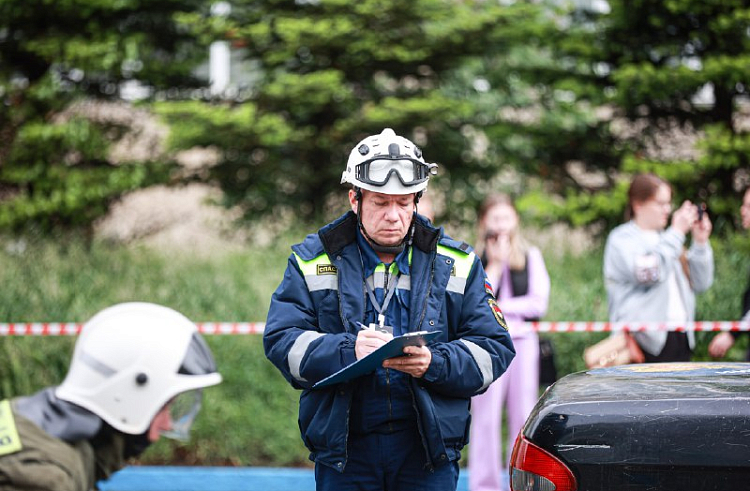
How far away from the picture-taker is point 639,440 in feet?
8.99

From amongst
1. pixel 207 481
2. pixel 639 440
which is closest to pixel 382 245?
pixel 639 440

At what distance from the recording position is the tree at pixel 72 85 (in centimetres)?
1008

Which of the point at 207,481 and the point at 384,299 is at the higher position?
the point at 384,299

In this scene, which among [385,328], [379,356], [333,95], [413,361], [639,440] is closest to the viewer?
[639,440]

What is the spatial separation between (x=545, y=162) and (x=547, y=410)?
25.6 ft

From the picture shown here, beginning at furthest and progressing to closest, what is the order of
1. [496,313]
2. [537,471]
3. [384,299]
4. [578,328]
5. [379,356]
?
[578,328] → [496,313] → [384,299] → [379,356] → [537,471]

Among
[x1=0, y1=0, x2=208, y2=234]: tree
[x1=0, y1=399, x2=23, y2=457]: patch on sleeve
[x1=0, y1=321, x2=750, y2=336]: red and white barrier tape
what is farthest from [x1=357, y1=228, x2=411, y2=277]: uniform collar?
[x1=0, y1=0, x2=208, y2=234]: tree

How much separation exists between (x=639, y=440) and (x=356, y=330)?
42.8 inches

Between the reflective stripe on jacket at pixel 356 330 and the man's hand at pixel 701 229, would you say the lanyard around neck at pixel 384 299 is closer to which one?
the reflective stripe on jacket at pixel 356 330

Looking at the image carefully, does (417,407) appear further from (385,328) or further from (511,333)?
(511,333)

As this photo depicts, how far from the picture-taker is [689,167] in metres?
9.09

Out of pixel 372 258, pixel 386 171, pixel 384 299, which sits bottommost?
pixel 384 299

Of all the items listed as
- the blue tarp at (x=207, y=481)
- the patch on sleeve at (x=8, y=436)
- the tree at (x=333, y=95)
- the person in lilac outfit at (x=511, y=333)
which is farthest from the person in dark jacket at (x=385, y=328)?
the tree at (x=333, y=95)

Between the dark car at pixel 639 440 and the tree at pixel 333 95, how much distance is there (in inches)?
268
